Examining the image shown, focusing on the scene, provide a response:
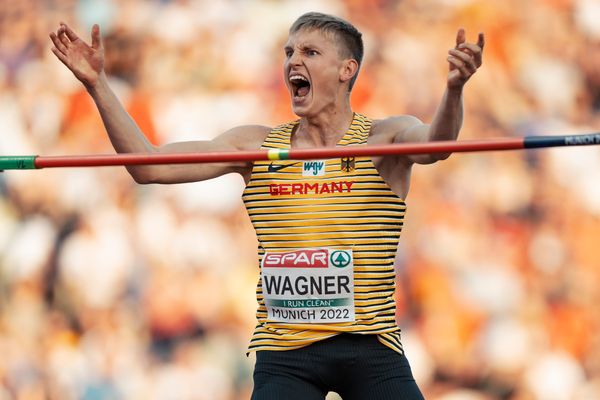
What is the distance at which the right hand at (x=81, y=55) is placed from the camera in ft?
10.6

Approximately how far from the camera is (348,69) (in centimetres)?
356

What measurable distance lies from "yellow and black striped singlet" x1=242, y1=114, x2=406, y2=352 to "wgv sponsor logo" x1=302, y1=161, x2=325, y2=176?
0.03 ft

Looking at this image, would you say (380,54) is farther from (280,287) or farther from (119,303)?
(280,287)

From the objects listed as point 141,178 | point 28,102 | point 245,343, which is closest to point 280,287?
point 141,178

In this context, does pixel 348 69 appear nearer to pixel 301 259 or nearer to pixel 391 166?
pixel 391 166

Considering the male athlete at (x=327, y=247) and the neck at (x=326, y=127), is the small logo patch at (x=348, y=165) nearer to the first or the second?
the male athlete at (x=327, y=247)

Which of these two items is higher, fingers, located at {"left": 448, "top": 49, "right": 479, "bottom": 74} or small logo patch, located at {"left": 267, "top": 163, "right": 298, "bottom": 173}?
fingers, located at {"left": 448, "top": 49, "right": 479, "bottom": 74}

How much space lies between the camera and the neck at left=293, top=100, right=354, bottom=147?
11.4ft

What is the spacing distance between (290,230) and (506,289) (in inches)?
105

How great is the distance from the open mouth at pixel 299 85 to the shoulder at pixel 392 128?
0.91 feet

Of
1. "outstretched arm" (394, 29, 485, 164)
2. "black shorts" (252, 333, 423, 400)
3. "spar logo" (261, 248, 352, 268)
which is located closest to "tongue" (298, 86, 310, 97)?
"outstretched arm" (394, 29, 485, 164)

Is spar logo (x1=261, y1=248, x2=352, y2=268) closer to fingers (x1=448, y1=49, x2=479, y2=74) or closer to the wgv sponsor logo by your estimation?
the wgv sponsor logo

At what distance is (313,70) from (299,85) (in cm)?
10

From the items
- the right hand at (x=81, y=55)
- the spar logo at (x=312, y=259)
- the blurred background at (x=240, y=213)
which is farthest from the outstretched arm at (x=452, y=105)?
the blurred background at (x=240, y=213)
